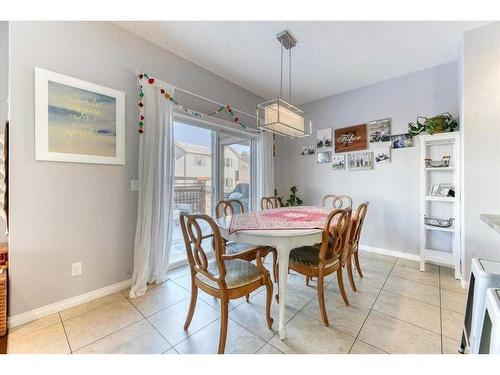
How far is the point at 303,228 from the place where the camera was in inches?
64.6

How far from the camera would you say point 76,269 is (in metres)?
1.89

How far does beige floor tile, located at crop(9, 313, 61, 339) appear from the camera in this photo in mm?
1525

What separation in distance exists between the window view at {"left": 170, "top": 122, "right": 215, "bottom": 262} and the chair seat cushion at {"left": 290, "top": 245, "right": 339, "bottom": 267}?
1.59m

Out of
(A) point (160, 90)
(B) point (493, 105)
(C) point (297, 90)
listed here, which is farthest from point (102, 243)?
(B) point (493, 105)

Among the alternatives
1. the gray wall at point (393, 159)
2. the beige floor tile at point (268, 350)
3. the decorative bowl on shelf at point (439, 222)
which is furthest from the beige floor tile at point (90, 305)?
the decorative bowl on shelf at point (439, 222)

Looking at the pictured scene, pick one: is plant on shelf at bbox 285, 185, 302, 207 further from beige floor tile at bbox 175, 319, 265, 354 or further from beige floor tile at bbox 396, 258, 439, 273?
beige floor tile at bbox 175, 319, 265, 354

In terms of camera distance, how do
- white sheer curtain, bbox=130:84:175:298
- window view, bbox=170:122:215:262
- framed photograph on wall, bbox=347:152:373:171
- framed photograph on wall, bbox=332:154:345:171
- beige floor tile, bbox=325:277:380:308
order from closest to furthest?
1. beige floor tile, bbox=325:277:380:308
2. white sheer curtain, bbox=130:84:175:298
3. window view, bbox=170:122:215:262
4. framed photograph on wall, bbox=347:152:373:171
5. framed photograph on wall, bbox=332:154:345:171

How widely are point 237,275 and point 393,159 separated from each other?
115 inches

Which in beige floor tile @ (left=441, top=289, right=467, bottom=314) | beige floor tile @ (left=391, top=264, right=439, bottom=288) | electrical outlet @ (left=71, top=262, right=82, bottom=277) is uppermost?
electrical outlet @ (left=71, top=262, right=82, bottom=277)

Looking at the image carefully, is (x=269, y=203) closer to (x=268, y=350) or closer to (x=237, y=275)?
(x=237, y=275)

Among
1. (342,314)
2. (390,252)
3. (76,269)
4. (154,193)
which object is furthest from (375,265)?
(76,269)

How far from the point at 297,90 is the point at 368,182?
6.21 feet

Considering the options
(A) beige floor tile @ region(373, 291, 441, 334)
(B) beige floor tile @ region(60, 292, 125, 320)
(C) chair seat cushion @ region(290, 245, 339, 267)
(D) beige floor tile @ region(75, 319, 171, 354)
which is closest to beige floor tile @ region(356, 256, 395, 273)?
(A) beige floor tile @ region(373, 291, 441, 334)
